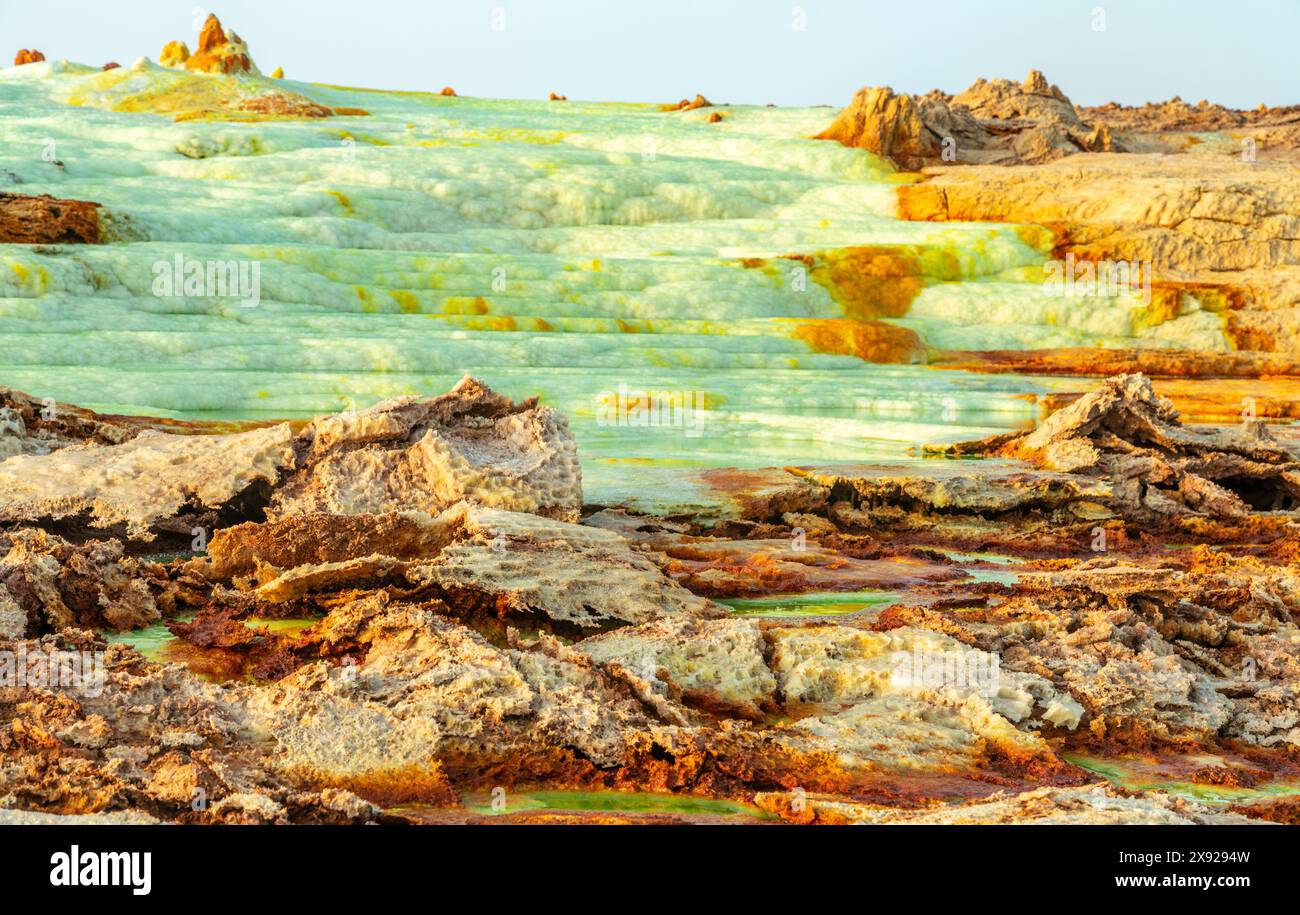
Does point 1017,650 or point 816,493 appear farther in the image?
point 816,493

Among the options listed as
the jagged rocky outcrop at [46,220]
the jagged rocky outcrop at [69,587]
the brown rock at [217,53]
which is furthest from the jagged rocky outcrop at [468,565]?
the brown rock at [217,53]

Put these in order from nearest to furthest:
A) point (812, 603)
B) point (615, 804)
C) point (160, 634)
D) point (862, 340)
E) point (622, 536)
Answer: point (615, 804), point (160, 634), point (812, 603), point (622, 536), point (862, 340)

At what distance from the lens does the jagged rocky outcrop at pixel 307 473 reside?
23.4 feet

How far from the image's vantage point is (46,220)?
21422mm

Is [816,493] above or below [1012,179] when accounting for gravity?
below

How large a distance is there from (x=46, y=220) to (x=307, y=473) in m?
16.1

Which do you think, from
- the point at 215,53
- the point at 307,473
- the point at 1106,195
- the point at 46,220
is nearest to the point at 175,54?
the point at 215,53

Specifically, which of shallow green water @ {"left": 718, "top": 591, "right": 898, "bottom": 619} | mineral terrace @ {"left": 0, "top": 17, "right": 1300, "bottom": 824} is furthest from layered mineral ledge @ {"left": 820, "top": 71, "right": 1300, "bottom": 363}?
shallow green water @ {"left": 718, "top": 591, "right": 898, "bottom": 619}

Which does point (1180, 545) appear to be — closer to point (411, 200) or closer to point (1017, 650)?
point (1017, 650)

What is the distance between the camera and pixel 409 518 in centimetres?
648

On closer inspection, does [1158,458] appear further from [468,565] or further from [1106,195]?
[1106,195]

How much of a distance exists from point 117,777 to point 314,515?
2.78 m
